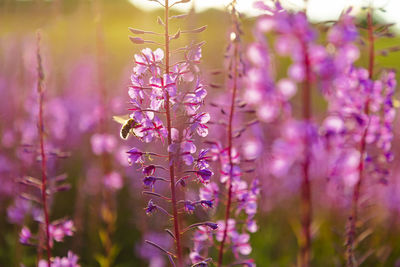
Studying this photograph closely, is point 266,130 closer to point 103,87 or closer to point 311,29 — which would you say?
point 103,87

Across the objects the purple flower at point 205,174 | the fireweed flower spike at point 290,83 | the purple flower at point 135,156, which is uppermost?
the fireweed flower spike at point 290,83

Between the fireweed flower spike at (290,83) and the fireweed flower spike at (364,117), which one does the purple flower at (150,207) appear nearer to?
the fireweed flower spike at (290,83)

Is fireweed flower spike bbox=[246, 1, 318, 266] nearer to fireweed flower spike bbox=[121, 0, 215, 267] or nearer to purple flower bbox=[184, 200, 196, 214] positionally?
fireweed flower spike bbox=[121, 0, 215, 267]

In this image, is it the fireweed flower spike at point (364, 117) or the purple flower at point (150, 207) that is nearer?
the purple flower at point (150, 207)

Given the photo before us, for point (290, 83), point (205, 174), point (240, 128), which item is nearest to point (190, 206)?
point (205, 174)

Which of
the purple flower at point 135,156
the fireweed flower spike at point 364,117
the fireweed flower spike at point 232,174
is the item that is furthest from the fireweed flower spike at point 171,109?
the fireweed flower spike at point 364,117

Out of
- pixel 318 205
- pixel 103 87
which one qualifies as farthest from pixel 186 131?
pixel 318 205

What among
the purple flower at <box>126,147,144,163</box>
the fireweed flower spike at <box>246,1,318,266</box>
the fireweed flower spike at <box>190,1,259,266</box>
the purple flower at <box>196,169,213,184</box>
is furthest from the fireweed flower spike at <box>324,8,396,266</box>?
the purple flower at <box>126,147,144,163</box>

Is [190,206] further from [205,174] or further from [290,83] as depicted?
[290,83]

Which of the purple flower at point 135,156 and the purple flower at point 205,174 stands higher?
the purple flower at point 135,156

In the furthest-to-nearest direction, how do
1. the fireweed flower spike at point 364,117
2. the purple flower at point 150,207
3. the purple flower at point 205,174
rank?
the fireweed flower spike at point 364,117 → the purple flower at point 205,174 → the purple flower at point 150,207

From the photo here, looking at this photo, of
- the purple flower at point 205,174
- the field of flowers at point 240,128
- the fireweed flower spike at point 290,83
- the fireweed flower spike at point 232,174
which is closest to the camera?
the fireweed flower spike at point 290,83
